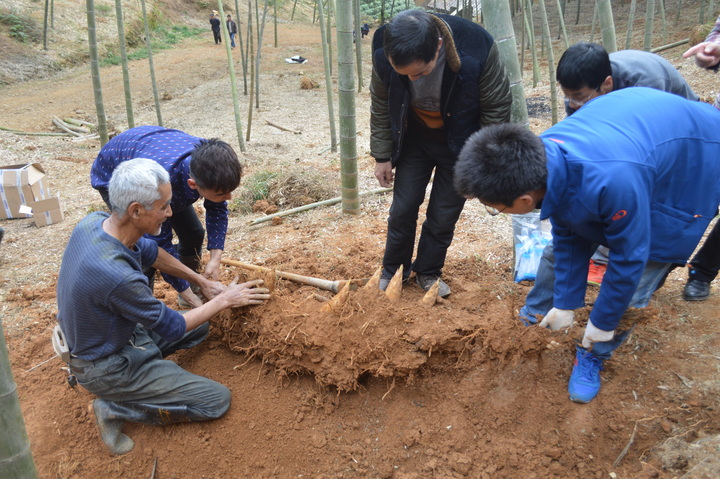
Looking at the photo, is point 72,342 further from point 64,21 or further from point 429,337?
point 64,21

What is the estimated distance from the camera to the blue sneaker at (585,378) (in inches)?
89.0

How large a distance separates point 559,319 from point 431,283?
41.3 inches

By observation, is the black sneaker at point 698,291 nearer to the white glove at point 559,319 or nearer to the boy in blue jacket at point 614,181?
the boy in blue jacket at point 614,181

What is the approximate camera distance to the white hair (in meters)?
2.08

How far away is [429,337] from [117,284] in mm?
1459

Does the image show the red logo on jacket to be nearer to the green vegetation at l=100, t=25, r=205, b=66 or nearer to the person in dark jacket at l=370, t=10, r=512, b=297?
the person in dark jacket at l=370, t=10, r=512, b=297

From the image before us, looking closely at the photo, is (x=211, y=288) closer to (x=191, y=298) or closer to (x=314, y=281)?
(x=191, y=298)

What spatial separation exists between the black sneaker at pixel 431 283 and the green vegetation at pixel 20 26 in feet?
51.3

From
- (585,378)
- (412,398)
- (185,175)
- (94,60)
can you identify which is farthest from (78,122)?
(585,378)

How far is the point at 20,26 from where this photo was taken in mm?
13750

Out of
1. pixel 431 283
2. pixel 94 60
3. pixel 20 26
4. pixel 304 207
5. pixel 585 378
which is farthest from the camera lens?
pixel 20 26

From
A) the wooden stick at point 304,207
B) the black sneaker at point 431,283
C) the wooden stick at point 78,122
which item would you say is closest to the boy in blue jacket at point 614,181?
the black sneaker at point 431,283

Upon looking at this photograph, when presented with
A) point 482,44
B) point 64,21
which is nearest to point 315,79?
point 64,21

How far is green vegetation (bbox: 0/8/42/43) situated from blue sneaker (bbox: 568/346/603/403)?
55.2 feet
